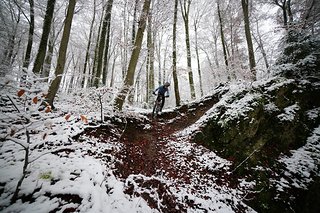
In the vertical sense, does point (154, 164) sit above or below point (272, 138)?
below

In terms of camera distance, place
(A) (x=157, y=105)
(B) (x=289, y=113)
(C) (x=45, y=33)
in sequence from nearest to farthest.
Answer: (B) (x=289, y=113) → (C) (x=45, y=33) → (A) (x=157, y=105)

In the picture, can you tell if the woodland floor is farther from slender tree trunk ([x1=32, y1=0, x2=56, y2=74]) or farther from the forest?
slender tree trunk ([x1=32, y1=0, x2=56, y2=74])

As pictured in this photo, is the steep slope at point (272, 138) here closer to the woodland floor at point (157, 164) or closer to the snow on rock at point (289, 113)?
the snow on rock at point (289, 113)

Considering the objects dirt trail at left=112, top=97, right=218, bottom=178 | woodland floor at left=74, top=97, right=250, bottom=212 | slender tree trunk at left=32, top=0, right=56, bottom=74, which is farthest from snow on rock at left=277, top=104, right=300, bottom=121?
slender tree trunk at left=32, top=0, right=56, bottom=74

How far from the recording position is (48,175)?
2.76 metres

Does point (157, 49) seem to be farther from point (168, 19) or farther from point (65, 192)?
point (65, 192)

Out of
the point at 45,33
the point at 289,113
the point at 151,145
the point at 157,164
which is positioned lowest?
the point at 157,164

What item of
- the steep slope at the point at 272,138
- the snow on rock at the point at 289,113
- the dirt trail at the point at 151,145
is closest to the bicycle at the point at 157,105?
the dirt trail at the point at 151,145

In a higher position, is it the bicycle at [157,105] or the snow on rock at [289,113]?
the bicycle at [157,105]

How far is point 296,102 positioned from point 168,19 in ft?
34.7

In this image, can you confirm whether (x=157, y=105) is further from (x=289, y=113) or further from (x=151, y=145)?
(x=289, y=113)

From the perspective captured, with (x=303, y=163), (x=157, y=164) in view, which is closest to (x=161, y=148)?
(x=157, y=164)

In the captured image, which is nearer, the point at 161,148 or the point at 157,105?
the point at 161,148

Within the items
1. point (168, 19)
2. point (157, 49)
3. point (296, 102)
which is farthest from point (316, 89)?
point (157, 49)
